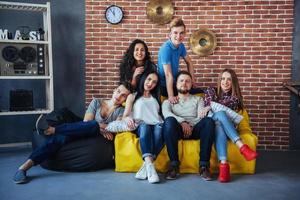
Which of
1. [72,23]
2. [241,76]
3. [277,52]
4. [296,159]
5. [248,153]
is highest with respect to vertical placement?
[72,23]

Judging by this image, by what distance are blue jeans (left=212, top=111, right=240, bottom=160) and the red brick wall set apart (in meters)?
1.44

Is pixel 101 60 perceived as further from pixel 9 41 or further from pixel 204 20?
pixel 204 20

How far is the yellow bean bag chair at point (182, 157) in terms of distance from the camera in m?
3.39

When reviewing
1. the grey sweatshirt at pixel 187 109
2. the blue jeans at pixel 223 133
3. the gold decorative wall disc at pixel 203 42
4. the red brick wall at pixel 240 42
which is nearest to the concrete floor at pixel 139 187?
the blue jeans at pixel 223 133

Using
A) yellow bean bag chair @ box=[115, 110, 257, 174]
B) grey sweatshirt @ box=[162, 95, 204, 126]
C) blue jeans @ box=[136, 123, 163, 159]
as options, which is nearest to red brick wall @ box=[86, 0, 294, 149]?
grey sweatshirt @ box=[162, 95, 204, 126]

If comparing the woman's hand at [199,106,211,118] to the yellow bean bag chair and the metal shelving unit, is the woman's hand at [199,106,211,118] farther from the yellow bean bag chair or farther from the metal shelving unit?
the metal shelving unit

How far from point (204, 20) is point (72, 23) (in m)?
1.76

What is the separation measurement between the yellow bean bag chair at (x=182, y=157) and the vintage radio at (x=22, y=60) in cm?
163

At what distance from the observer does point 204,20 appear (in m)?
4.67

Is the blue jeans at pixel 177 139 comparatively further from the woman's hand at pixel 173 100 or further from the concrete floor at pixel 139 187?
the woman's hand at pixel 173 100

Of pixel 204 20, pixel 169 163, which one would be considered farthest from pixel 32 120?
pixel 204 20

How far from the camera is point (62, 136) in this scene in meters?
3.37

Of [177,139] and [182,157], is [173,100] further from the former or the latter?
[182,157]

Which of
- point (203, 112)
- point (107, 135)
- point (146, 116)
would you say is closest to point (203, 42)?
point (203, 112)
